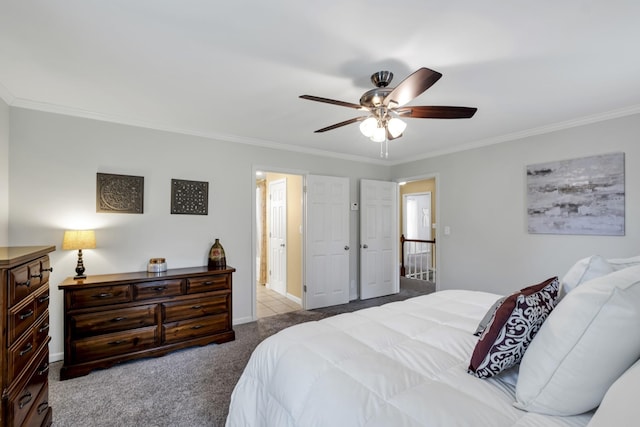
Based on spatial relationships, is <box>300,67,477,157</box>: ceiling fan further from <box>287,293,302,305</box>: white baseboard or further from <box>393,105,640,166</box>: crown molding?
<box>287,293,302,305</box>: white baseboard

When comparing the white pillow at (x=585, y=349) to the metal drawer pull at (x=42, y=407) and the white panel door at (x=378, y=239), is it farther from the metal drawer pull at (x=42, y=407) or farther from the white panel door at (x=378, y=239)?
the white panel door at (x=378, y=239)

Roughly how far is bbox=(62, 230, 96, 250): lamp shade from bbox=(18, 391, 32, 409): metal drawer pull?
1.45m

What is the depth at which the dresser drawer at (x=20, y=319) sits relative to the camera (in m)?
1.41

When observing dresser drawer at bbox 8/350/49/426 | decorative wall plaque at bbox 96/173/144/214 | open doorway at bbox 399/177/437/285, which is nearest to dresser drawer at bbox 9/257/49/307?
dresser drawer at bbox 8/350/49/426

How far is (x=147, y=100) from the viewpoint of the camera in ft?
8.85

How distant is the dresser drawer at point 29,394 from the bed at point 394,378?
40.4 inches

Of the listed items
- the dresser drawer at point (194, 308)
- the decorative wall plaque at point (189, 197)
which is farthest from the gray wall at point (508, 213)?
the decorative wall plaque at point (189, 197)

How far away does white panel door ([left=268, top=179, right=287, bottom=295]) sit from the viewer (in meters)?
5.23

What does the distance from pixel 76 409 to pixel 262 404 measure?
1648mm

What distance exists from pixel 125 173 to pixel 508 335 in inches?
141

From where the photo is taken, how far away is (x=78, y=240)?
8.95 ft

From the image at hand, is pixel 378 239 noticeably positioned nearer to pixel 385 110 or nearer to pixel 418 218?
pixel 385 110

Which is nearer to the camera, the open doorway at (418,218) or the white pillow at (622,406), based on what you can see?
the white pillow at (622,406)

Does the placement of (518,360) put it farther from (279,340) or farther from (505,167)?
(505,167)
